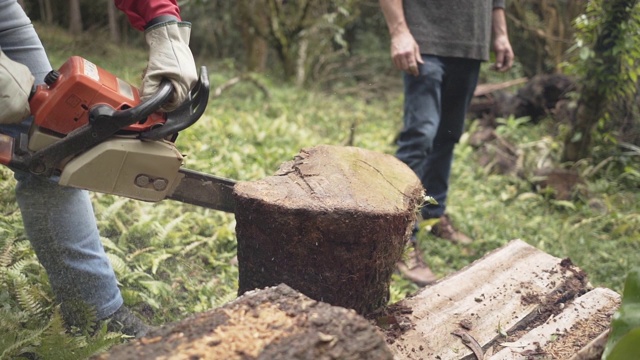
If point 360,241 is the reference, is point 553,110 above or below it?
below

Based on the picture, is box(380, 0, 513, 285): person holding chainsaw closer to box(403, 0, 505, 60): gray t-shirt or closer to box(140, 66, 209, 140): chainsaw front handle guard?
box(403, 0, 505, 60): gray t-shirt

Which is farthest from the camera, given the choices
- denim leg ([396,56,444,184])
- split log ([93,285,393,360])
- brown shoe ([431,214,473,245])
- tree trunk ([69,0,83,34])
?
tree trunk ([69,0,83,34])

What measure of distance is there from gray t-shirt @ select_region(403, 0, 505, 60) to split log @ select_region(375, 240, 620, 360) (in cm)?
112

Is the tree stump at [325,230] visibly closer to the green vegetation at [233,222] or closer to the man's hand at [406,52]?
the green vegetation at [233,222]

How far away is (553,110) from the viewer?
584 centimetres

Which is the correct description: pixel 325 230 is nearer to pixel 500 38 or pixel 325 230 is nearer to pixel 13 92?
pixel 13 92

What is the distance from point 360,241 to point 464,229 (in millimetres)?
2106

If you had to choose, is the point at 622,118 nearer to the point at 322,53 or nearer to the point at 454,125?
the point at 454,125

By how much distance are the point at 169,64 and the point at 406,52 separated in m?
1.31

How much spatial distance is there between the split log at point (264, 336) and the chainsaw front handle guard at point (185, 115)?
0.62 m

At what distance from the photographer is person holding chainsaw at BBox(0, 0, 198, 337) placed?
1.73m

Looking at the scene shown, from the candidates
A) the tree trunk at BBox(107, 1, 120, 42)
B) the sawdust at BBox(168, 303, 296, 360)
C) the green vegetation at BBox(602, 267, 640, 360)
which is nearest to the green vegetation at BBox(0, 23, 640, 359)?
the sawdust at BBox(168, 303, 296, 360)

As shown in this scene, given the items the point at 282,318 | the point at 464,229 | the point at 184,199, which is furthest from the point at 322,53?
the point at 282,318

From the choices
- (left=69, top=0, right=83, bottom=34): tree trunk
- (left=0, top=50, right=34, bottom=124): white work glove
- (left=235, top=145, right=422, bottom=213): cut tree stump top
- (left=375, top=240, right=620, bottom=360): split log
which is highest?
(left=0, top=50, right=34, bottom=124): white work glove
